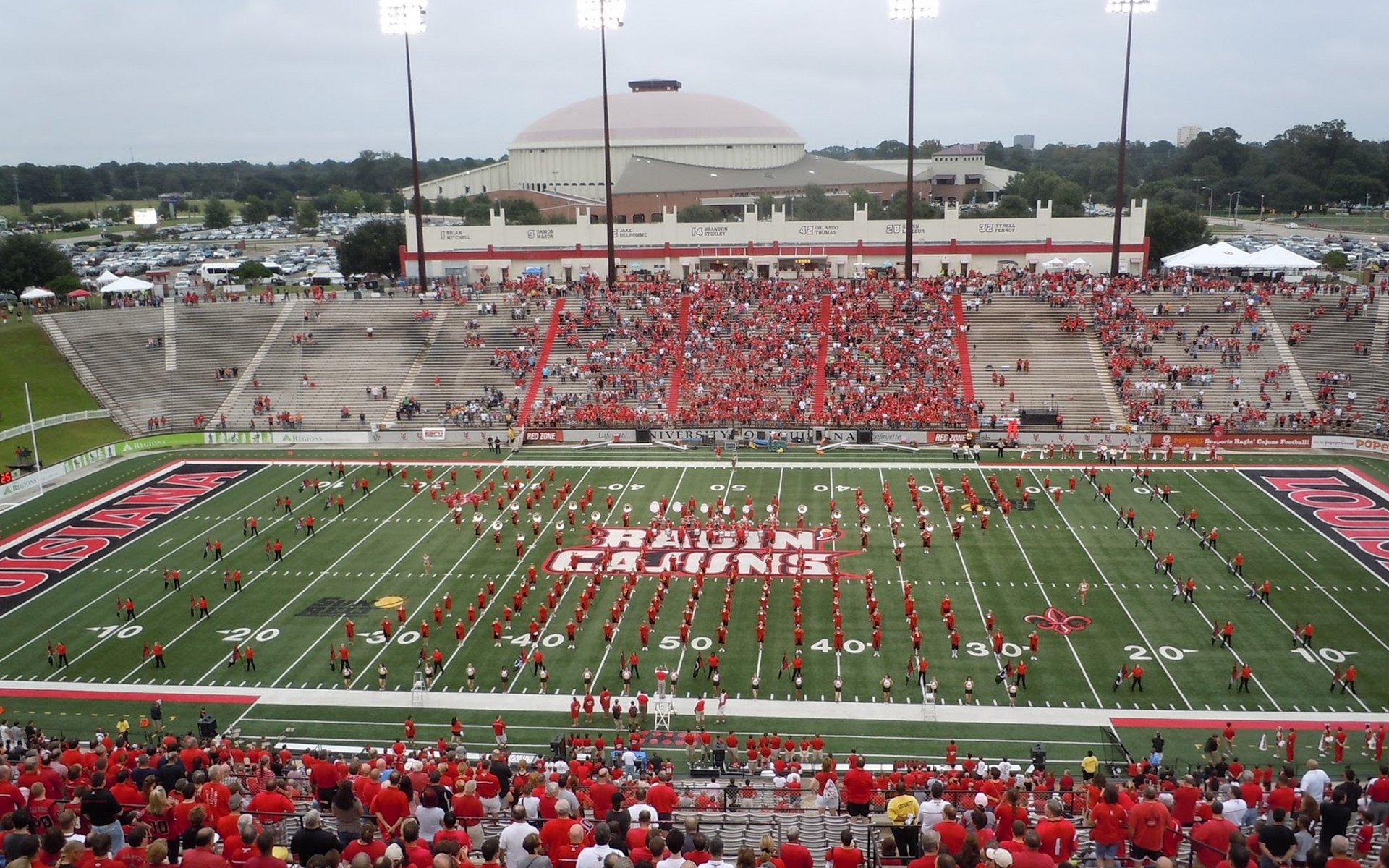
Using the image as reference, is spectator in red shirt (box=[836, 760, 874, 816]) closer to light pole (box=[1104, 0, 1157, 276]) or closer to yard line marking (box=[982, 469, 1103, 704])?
yard line marking (box=[982, 469, 1103, 704])

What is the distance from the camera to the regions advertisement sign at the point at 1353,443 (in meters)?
39.8

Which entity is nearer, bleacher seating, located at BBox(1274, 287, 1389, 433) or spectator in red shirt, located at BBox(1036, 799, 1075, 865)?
spectator in red shirt, located at BBox(1036, 799, 1075, 865)

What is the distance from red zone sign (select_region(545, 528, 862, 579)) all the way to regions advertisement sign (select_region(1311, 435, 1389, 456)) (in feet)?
72.0

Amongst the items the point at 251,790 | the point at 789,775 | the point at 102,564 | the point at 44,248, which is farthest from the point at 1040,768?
the point at 44,248

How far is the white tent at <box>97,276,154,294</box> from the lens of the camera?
56500 millimetres

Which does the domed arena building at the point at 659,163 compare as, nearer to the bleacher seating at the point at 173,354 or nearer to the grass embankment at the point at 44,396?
the bleacher seating at the point at 173,354

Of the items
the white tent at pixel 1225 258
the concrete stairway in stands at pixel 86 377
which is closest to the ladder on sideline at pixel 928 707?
A: the concrete stairway in stands at pixel 86 377

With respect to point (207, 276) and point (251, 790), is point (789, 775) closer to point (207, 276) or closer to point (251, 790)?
point (251, 790)

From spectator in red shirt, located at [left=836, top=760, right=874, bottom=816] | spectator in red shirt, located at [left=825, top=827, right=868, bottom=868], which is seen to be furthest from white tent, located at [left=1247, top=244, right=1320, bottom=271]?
spectator in red shirt, located at [left=825, top=827, right=868, bottom=868]

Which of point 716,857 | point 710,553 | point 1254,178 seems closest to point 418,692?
point 710,553

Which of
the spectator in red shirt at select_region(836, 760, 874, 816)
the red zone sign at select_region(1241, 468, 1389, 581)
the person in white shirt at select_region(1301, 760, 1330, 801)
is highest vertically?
the person in white shirt at select_region(1301, 760, 1330, 801)

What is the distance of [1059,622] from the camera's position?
25.2m

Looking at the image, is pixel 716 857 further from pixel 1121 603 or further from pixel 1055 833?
pixel 1121 603

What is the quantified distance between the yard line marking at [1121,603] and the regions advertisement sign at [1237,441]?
886 centimetres
